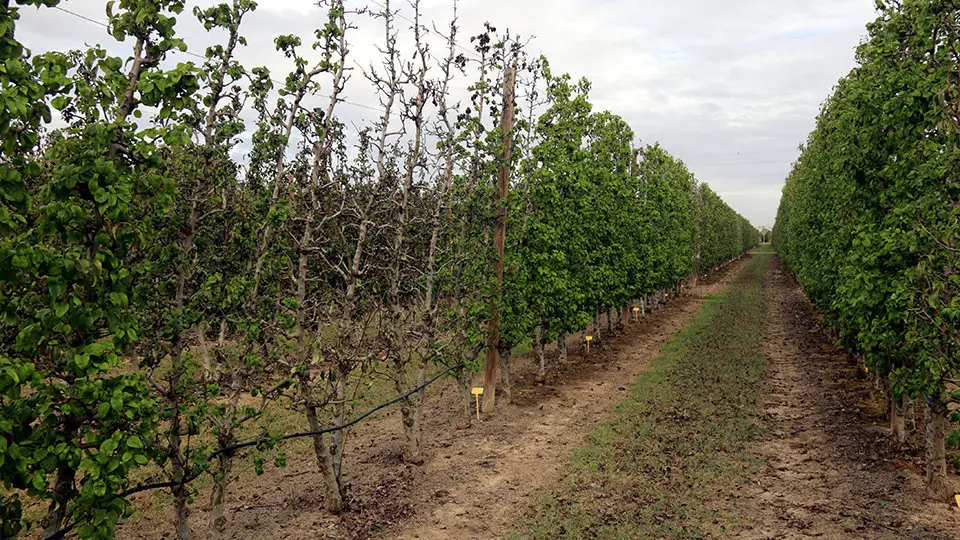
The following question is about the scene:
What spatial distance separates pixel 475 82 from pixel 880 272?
1074 centimetres

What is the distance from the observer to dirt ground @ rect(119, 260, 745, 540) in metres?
10.5

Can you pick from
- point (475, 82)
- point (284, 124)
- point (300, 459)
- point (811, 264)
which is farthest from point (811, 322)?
point (284, 124)

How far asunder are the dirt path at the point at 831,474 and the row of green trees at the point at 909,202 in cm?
94

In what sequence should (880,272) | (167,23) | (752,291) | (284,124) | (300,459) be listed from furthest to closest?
(752,291)
(300,459)
(880,272)
(284,124)
(167,23)

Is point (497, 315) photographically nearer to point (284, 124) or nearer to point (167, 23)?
point (284, 124)

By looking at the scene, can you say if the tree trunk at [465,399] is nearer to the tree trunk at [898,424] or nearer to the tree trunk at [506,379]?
the tree trunk at [506,379]

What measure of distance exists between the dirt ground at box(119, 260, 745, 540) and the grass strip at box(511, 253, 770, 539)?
69cm

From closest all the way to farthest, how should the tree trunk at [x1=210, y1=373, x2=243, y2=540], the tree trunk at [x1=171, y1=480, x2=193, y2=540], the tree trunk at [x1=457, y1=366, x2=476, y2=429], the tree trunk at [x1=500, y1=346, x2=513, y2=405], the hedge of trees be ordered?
the hedge of trees
the tree trunk at [x1=171, y1=480, x2=193, y2=540]
the tree trunk at [x1=210, y1=373, x2=243, y2=540]
the tree trunk at [x1=457, y1=366, x2=476, y2=429]
the tree trunk at [x1=500, y1=346, x2=513, y2=405]

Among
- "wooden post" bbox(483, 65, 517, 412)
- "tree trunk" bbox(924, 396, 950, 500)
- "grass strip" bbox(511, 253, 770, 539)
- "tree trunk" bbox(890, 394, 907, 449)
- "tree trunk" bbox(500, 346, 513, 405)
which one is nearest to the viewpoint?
"grass strip" bbox(511, 253, 770, 539)

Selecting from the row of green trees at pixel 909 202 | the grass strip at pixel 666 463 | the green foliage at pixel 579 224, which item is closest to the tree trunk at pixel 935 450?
the row of green trees at pixel 909 202

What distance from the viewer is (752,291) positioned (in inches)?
1896

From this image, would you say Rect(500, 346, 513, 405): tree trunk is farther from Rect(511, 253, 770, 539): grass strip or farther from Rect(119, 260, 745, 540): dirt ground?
Rect(511, 253, 770, 539): grass strip

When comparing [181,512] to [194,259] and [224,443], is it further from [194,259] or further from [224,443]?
[194,259]

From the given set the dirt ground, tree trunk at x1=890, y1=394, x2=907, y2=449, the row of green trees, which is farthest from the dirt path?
the dirt ground
